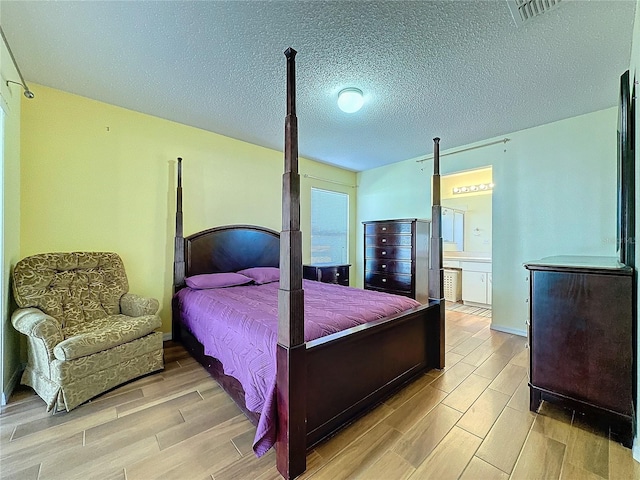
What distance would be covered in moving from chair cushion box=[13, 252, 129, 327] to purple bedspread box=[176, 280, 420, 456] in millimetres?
634

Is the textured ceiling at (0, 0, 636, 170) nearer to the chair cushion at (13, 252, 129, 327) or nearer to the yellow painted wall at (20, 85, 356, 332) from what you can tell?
the yellow painted wall at (20, 85, 356, 332)

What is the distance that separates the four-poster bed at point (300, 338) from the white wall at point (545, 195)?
66.5 inches

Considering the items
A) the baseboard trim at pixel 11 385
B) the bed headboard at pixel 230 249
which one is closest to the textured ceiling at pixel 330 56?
the bed headboard at pixel 230 249

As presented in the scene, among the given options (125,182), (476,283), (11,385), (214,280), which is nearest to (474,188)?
(476,283)

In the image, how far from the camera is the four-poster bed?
52.3 inches

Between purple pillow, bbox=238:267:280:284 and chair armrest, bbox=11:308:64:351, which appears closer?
chair armrest, bbox=11:308:64:351

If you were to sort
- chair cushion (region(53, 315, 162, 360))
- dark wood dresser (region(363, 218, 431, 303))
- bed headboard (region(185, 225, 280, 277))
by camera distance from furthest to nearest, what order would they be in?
dark wood dresser (region(363, 218, 431, 303)) < bed headboard (region(185, 225, 280, 277)) < chair cushion (region(53, 315, 162, 360))

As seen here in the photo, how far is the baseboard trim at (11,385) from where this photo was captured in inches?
74.4

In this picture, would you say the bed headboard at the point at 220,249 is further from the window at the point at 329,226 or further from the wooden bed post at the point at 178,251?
the window at the point at 329,226

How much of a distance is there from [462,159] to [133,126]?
427cm

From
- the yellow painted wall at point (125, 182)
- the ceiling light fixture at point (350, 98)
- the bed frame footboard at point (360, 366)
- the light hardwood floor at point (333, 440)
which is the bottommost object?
A: the light hardwood floor at point (333, 440)

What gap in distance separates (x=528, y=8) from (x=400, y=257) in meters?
3.04

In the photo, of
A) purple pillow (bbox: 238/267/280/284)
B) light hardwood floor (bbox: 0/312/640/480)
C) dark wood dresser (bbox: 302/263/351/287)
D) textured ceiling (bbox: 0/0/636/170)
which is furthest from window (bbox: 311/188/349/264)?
light hardwood floor (bbox: 0/312/640/480)

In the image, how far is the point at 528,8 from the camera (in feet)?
5.22
